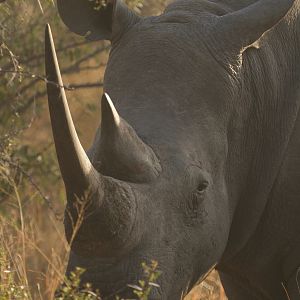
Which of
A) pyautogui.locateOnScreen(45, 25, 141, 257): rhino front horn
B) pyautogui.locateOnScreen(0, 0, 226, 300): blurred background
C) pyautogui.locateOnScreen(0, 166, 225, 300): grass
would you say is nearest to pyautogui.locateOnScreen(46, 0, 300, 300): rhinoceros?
pyautogui.locateOnScreen(45, 25, 141, 257): rhino front horn

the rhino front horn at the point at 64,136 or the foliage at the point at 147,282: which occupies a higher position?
the rhino front horn at the point at 64,136

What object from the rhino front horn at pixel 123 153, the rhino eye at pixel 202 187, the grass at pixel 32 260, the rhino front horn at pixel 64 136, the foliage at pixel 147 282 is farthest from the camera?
the rhino eye at pixel 202 187

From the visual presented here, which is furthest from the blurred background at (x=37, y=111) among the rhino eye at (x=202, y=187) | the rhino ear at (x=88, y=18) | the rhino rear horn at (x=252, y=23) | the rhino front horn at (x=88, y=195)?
the rhino front horn at (x=88, y=195)

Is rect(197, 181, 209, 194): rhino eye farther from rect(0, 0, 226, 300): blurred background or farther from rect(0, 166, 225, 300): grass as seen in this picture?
rect(0, 0, 226, 300): blurred background

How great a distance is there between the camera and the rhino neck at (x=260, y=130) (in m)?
6.29

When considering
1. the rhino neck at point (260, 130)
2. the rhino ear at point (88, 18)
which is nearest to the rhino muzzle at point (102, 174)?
the rhino neck at point (260, 130)

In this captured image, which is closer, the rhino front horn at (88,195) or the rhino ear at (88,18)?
the rhino front horn at (88,195)

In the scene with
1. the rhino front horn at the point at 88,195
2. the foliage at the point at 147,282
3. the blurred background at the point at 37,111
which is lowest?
the blurred background at the point at 37,111

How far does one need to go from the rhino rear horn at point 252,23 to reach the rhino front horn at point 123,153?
2.76ft

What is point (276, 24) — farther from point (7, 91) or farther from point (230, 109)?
point (7, 91)

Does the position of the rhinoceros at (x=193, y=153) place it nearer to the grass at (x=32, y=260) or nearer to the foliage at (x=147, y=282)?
the foliage at (x=147, y=282)

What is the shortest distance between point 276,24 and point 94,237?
158 centimetres

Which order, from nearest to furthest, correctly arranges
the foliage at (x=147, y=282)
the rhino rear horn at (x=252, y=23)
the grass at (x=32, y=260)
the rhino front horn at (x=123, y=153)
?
the foliage at (x=147, y=282) < the grass at (x=32, y=260) < the rhino front horn at (x=123, y=153) < the rhino rear horn at (x=252, y=23)

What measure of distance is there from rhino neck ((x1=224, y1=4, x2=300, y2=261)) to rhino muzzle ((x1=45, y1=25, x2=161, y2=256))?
2.43 feet
